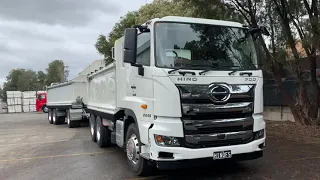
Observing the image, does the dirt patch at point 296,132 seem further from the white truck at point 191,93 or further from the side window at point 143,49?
the side window at point 143,49

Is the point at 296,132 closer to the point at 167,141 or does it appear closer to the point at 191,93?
the point at 191,93

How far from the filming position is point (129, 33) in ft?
17.7

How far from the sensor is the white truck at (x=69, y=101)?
1438cm

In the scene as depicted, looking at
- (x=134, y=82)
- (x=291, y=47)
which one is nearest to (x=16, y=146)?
(x=134, y=82)

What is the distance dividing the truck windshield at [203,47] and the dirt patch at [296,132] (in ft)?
15.1

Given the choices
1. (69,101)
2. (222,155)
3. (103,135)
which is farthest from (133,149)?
(69,101)

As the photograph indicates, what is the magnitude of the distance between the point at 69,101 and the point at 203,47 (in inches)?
456

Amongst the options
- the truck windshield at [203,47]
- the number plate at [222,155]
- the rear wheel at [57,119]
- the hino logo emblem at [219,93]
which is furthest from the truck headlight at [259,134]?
the rear wheel at [57,119]

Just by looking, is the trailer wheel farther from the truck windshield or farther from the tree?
the tree

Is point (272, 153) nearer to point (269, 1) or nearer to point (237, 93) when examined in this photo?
point (237, 93)

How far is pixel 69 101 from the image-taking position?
1591 cm

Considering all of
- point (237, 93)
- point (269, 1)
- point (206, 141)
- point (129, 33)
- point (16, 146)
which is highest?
point (269, 1)

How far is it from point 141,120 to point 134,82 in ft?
2.66

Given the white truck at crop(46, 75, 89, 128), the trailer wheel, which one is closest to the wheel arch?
the white truck at crop(46, 75, 89, 128)
